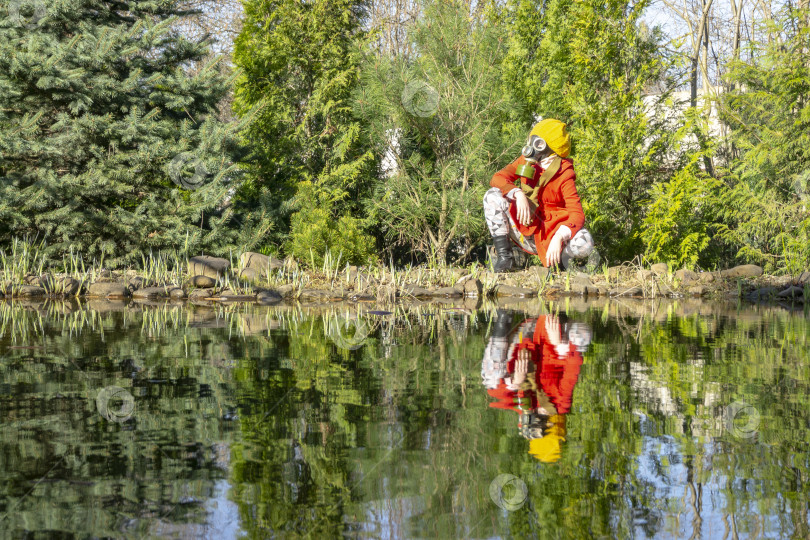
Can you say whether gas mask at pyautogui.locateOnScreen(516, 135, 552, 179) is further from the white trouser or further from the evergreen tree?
the evergreen tree

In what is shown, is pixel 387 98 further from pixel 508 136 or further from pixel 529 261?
pixel 529 261

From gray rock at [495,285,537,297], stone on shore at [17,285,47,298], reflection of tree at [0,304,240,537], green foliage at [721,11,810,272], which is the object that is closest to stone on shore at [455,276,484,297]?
gray rock at [495,285,537,297]

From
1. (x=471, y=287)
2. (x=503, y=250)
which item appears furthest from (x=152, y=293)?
(x=503, y=250)

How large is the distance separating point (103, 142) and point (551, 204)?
7.10 meters

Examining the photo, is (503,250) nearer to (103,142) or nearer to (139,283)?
(139,283)

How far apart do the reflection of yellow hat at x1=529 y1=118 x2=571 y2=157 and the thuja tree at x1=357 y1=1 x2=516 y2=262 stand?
122 inches

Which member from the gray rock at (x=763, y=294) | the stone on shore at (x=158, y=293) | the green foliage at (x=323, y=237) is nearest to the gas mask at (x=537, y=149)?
the green foliage at (x=323, y=237)

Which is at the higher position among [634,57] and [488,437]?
[634,57]

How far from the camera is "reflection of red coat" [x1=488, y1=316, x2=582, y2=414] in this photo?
3.38m

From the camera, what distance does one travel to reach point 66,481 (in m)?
2.27

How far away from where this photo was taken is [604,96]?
42.9 feet

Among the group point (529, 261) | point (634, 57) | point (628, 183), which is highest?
point (634, 57)

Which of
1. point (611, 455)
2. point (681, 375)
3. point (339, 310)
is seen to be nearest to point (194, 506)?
point (611, 455)

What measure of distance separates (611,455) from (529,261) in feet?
39.1
